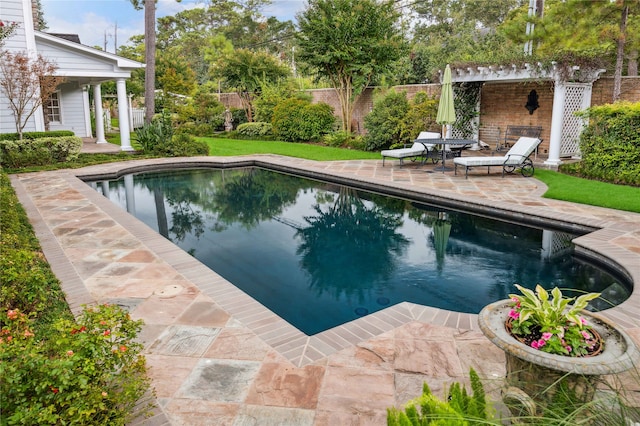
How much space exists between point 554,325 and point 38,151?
46.5 ft

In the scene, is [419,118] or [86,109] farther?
[86,109]

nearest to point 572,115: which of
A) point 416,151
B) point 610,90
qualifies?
point 610,90

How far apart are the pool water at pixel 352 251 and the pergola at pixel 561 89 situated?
16.7 feet

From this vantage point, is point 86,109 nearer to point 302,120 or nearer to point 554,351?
point 302,120

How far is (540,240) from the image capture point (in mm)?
7133

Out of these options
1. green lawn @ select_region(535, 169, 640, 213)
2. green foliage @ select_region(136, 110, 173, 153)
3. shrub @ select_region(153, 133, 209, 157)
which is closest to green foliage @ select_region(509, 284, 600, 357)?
green lawn @ select_region(535, 169, 640, 213)

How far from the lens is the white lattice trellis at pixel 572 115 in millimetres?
12375

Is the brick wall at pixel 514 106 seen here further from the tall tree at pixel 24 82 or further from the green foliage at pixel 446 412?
the green foliage at pixel 446 412

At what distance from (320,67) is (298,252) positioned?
1279 centimetres

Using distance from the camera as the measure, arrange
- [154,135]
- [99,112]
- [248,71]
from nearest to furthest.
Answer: [154,135], [99,112], [248,71]

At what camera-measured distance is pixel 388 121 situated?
15398mm

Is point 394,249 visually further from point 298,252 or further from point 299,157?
point 299,157

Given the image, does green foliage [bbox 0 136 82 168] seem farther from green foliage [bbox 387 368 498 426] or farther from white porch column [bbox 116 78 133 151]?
green foliage [bbox 387 368 498 426]

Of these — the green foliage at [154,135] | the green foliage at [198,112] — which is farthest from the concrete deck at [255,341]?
the green foliage at [198,112]
